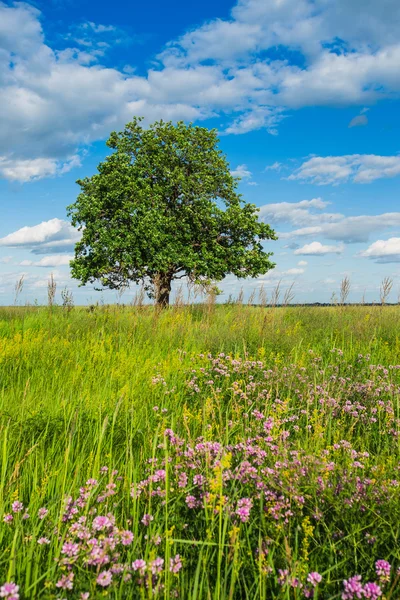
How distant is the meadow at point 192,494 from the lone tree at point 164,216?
52.6 ft

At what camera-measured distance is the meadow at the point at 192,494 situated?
1765 mm

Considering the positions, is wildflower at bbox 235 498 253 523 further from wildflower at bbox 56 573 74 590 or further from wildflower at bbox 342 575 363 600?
wildflower at bbox 56 573 74 590

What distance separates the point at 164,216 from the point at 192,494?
2040 centimetres

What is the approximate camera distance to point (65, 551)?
5.74 ft

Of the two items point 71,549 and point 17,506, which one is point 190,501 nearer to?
point 71,549

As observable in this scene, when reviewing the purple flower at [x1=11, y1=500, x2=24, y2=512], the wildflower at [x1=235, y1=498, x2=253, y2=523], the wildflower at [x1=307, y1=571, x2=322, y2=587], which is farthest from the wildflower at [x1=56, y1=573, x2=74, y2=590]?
the wildflower at [x1=307, y1=571, x2=322, y2=587]

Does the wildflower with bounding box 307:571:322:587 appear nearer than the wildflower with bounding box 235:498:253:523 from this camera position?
Yes

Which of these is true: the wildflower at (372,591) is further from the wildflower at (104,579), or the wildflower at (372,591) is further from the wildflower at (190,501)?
the wildflower at (104,579)

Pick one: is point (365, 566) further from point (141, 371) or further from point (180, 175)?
point (180, 175)

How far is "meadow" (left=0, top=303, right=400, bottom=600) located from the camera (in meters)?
1.76

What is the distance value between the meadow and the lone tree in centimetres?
1602

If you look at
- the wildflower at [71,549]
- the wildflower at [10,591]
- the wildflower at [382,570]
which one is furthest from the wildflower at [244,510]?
the wildflower at [10,591]

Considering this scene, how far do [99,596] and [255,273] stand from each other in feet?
73.9

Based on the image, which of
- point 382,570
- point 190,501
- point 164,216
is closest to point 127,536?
point 190,501
